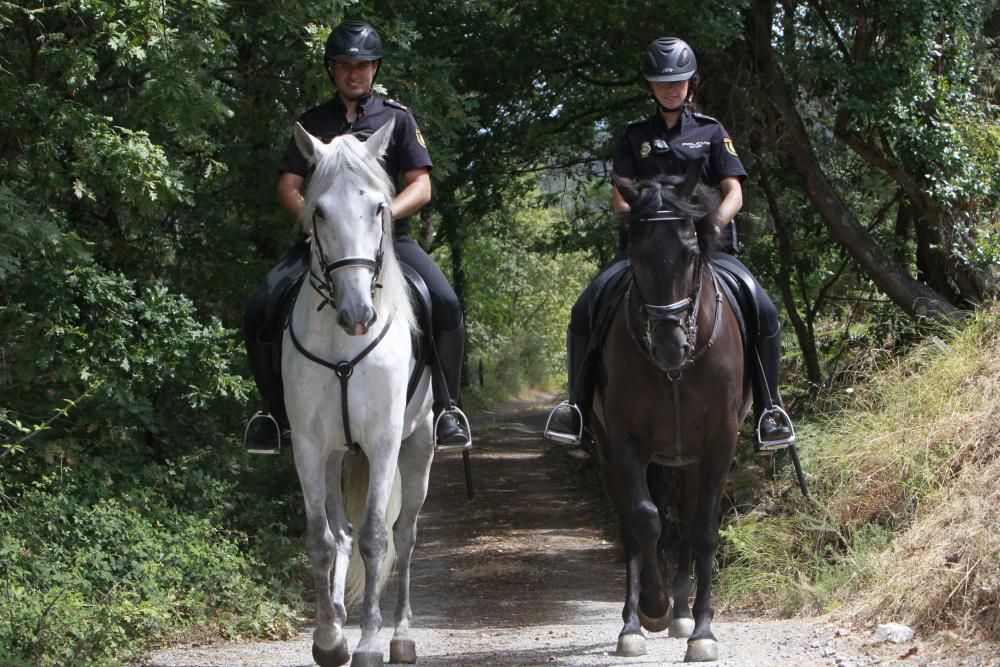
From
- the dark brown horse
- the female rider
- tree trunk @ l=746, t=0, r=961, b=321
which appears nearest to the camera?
the dark brown horse

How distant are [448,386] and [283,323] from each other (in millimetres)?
1200

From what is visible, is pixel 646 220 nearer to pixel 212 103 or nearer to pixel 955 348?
pixel 212 103

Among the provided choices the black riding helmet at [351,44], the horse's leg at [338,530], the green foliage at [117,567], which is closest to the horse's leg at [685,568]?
the horse's leg at [338,530]

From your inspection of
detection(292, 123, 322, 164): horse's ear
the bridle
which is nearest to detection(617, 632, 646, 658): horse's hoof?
the bridle

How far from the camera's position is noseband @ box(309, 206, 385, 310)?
638 centimetres

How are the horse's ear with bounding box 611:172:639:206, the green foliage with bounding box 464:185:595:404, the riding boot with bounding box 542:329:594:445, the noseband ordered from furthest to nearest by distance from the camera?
1. the green foliage with bounding box 464:185:595:404
2. the riding boot with bounding box 542:329:594:445
3. the horse's ear with bounding box 611:172:639:206
4. the noseband

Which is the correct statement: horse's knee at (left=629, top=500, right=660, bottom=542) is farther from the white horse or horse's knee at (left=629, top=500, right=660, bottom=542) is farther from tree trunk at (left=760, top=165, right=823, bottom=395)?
tree trunk at (left=760, top=165, right=823, bottom=395)

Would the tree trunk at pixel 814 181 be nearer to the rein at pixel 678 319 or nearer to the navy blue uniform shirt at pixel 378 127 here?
the rein at pixel 678 319

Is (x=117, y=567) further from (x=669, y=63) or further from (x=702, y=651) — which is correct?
(x=669, y=63)

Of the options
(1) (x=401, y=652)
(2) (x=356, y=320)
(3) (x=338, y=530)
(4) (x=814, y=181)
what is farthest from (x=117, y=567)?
(4) (x=814, y=181)

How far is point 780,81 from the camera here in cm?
1524

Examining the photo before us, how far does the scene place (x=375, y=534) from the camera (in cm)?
691

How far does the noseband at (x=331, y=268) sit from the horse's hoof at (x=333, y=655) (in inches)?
76.4

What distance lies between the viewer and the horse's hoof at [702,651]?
7359mm
